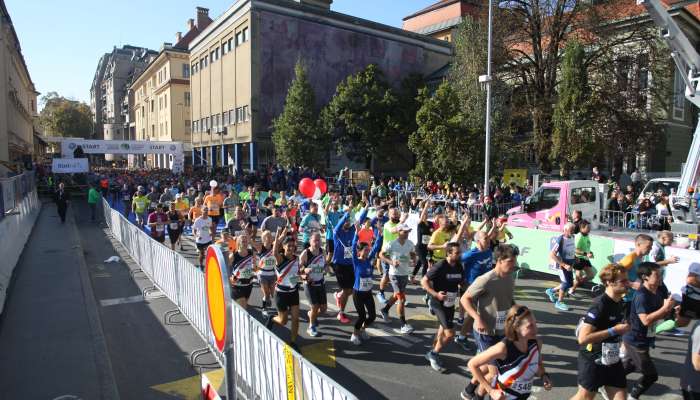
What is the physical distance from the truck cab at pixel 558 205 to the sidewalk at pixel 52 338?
36.5 ft

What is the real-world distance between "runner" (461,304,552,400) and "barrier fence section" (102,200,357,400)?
145cm

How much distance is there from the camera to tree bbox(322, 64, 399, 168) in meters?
33.5

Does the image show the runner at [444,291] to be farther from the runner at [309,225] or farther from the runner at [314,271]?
the runner at [309,225]

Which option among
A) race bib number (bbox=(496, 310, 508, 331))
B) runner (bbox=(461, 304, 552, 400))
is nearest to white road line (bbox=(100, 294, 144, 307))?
race bib number (bbox=(496, 310, 508, 331))

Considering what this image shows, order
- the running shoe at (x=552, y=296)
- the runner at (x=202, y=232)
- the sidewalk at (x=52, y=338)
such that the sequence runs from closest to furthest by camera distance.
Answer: the sidewalk at (x=52, y=338) → the running shoe at (x=552, y=296) → the runner at (x=202, y=232)

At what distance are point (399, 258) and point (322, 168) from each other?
2585 centimetres

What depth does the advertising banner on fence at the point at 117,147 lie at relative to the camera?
1171 inches

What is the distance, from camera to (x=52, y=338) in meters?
6.92

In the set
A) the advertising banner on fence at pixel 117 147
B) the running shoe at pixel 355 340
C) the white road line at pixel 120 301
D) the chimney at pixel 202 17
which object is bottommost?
the running shoe at pixel 355 340

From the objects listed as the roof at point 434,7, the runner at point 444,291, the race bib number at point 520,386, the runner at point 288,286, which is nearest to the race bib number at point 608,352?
the race bib number at point 520,386

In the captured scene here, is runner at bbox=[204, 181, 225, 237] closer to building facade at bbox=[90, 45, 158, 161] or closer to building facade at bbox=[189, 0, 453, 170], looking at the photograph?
building facade at bbox=[189, 0, 453, 170]

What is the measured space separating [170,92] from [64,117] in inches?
1385

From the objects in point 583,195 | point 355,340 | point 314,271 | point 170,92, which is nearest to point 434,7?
point 170,92

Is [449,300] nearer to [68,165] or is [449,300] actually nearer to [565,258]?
[565,258]
